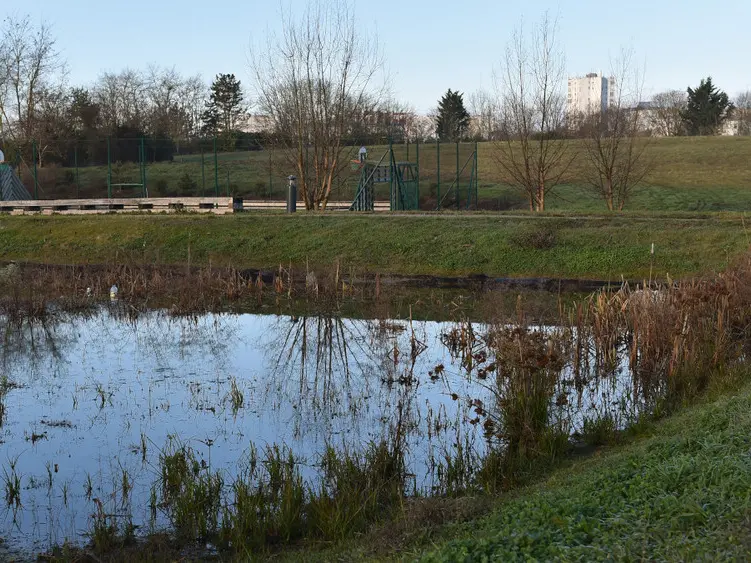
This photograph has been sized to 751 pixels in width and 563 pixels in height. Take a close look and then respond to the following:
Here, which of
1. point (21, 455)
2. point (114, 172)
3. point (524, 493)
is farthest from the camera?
point (114, 172)

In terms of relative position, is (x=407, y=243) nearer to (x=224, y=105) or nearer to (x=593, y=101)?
(x=224, y=105)

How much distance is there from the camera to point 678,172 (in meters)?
48.6

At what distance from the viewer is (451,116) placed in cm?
6700

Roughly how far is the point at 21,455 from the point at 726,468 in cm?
629

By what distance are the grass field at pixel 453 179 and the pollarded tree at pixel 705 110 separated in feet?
55.8

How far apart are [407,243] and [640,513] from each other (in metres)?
18.0

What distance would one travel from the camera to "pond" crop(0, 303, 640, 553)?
7402 millimetres

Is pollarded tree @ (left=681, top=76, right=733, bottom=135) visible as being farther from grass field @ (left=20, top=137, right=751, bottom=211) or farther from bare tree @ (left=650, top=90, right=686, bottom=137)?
grass field @ (left=20, top=137, right=751, bottom=211)

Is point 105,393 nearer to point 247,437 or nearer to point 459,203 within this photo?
point 247,437

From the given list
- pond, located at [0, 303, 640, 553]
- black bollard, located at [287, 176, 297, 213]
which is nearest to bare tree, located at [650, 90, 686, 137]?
black bollard, located at [287, 176, 297, 213]

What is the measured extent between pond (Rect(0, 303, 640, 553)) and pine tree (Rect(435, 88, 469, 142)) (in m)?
51.8

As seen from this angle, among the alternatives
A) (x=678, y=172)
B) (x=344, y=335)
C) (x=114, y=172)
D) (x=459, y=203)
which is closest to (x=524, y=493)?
(x=344, y=335)

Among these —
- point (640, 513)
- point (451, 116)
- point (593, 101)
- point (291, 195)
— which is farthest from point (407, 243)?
point (593, 101)

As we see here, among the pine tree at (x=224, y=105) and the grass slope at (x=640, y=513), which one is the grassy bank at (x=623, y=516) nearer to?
the grass slope at (x=640, y=513)
